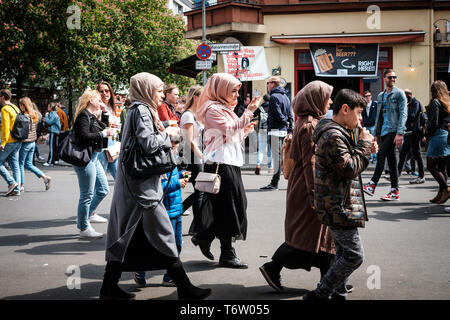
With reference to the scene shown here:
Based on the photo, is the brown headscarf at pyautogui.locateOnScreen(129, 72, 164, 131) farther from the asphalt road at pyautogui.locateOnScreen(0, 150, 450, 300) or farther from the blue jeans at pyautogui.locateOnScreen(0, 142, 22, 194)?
the blue jeans at pyautogui.locateOnScreen(0, 142, 22, 194)

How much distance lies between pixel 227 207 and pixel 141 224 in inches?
47.9

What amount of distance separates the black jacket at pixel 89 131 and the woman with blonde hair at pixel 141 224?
2.41 m

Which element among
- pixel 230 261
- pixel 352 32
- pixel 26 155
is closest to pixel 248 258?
pixel 230 261

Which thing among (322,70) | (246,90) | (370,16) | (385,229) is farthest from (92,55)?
(385,229)

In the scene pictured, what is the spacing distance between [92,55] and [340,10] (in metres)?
10.7

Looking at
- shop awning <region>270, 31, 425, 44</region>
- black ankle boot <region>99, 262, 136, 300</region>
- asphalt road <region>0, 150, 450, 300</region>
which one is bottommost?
asphalt road <region>0, 150, 450, 300</region>

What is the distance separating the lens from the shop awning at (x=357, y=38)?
60.8ft

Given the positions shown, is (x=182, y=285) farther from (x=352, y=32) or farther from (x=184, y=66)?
(x=184, y=66)

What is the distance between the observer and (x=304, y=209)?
417cm

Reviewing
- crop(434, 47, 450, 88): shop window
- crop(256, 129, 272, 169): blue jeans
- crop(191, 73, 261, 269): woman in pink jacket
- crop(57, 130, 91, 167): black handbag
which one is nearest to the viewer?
crop(191, 73, 261, 269): woman in pink jacket

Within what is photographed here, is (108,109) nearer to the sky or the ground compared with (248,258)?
nearer to the sky

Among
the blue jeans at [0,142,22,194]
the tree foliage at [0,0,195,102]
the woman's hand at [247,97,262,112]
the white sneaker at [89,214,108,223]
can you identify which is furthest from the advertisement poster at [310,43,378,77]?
the woman's hand at [247,97,262,112]

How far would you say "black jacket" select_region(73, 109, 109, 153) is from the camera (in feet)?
20.7

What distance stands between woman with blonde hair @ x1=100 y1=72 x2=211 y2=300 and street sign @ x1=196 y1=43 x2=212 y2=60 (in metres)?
12.0
